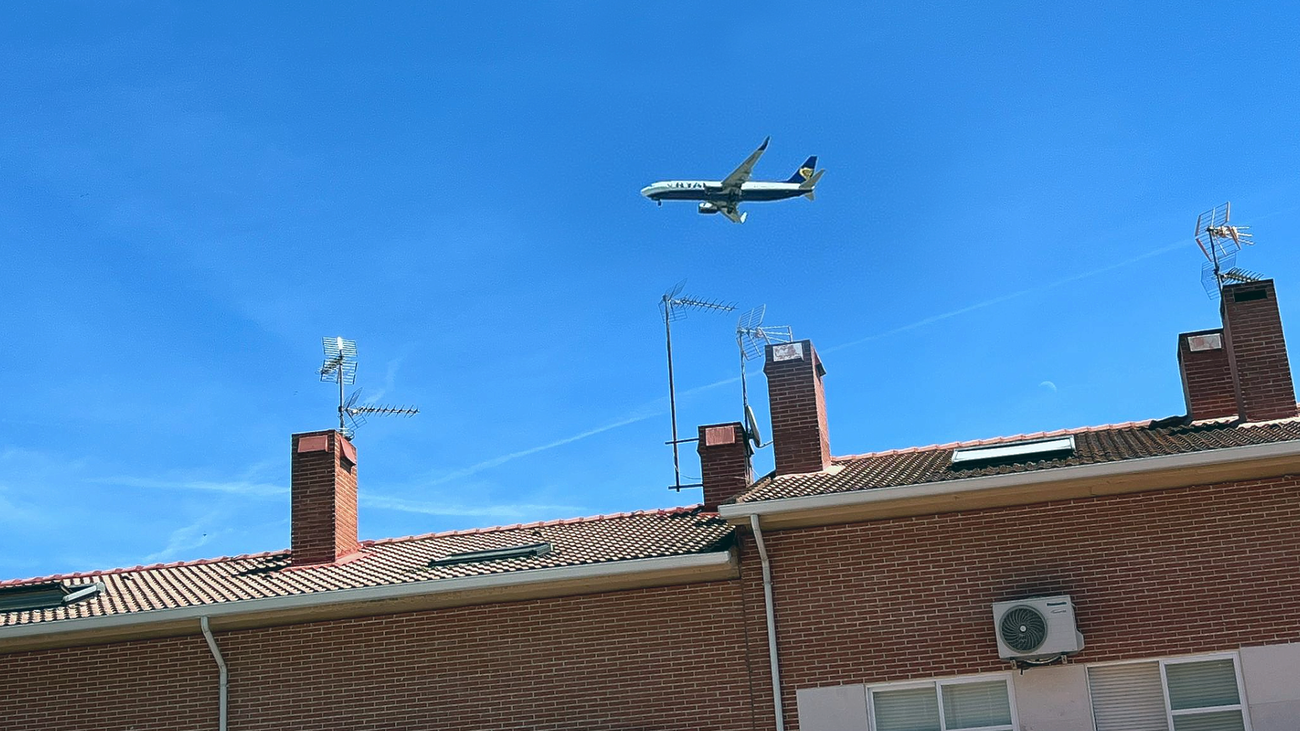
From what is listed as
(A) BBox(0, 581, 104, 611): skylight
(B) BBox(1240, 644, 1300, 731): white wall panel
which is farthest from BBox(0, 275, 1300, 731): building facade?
(A) BBox(0, 581, 104, 611): skylight

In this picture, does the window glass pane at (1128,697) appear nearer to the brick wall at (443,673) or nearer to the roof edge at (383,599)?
the brick wall at (443,673)

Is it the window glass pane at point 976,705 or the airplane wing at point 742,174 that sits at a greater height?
the airplane wing at point 742,174

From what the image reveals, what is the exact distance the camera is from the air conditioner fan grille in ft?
44.2

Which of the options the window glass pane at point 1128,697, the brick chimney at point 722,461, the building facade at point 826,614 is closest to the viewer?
the window glass pane at point 1128,697

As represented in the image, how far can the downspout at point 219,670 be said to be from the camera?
15.5 meters

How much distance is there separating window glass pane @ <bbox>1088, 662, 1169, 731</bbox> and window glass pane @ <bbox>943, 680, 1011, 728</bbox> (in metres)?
0.87

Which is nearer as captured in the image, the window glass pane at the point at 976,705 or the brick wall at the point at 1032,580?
the brick wall at the point at 1032,580

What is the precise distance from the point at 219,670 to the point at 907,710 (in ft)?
25.1

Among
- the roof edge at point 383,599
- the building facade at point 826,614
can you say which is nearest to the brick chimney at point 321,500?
the building facade at point 826,614

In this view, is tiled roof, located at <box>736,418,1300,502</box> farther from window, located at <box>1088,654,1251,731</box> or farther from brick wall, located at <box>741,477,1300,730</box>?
window, located at <box>1088,654,1251,731</box>

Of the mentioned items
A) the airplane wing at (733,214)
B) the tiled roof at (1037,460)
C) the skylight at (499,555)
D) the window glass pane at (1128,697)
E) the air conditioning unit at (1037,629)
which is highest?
the airplane wing at (733,214)

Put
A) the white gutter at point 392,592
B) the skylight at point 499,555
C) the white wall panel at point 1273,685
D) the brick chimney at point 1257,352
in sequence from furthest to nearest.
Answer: the skylight at point 499,555 → the brick chimney at point 1257,352 → the white gutter at point 392,592 → the white wall panel at point 1273,685

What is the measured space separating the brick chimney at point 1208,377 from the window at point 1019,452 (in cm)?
212

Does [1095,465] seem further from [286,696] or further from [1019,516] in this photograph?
[286,696]
